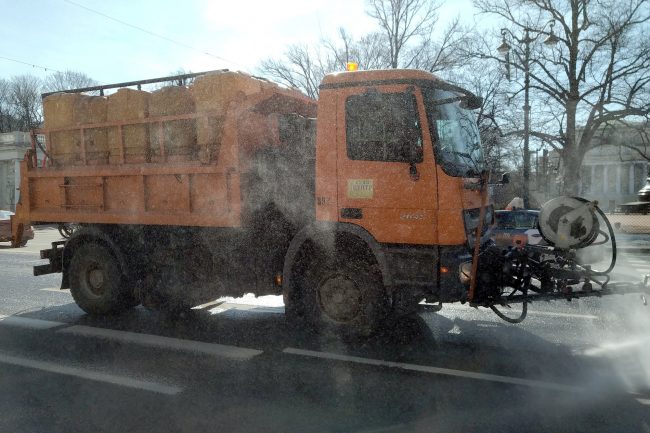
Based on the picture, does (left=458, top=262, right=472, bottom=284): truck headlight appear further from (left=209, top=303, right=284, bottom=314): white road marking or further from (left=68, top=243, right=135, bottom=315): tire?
(left=68, top=243, right=135, bottom=315): tire

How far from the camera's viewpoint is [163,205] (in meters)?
6.50

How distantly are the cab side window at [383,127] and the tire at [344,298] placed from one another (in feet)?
3.76

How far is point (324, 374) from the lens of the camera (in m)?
4.79

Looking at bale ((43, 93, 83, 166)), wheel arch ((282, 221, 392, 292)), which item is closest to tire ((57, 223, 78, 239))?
bale ((43, 93, 83, 166))

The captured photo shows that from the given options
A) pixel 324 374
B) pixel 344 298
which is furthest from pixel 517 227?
pixel 324 374

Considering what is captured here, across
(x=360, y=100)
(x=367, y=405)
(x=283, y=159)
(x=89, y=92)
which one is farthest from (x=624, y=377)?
(x=89, y=92)

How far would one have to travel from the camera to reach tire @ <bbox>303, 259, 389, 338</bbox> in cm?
549

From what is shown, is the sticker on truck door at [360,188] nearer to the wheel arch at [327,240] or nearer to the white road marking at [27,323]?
the wheel arch at [327,240]

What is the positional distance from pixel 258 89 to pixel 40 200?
11.8 feet

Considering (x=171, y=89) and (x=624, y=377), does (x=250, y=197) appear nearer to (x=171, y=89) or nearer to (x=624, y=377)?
(x=171, y=89)

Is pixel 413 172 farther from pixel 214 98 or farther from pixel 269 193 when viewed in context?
pixel 214 98

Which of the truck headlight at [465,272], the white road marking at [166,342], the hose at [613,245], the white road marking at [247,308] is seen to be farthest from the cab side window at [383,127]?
the white road marking at [247,308]

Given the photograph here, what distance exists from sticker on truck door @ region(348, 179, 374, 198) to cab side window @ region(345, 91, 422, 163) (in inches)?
8.9

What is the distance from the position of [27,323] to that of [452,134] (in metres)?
5.70
